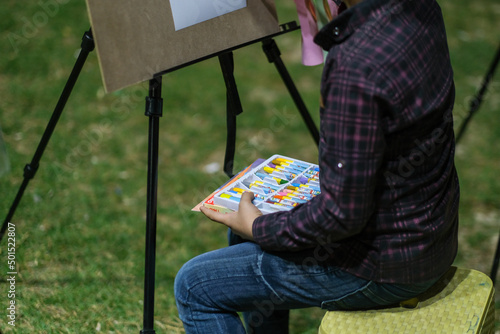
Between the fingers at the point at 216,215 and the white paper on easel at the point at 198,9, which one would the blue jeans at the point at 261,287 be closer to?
the fingers at the point at 216,215

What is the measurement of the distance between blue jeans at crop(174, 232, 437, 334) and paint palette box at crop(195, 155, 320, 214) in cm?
13

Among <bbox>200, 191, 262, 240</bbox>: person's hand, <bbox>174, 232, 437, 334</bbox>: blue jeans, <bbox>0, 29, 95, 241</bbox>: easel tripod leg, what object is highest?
<bbox>0, 29, 95, 241</bbox>: easel tripod leg

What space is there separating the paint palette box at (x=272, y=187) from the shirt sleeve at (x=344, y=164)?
17 centimetres

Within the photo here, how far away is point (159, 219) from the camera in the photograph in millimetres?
3049

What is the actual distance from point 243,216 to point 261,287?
0.19 m

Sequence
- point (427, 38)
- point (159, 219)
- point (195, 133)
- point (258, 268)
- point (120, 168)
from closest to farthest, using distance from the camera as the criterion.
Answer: point (427, 38)
point (258, 268)
point (159, 219)
point (120, 168)
point (195, 133)

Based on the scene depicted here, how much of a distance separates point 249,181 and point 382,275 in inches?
19.5

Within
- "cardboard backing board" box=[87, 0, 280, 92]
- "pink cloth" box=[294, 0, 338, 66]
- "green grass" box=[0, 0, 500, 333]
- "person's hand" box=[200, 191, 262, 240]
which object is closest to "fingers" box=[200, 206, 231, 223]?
"person's hand" box=[200, 191, 262, 240]

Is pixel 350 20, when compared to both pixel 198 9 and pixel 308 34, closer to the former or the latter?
pixel 198 9

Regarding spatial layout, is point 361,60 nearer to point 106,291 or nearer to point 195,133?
point 106,291

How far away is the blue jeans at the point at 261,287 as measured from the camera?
1.46 meters

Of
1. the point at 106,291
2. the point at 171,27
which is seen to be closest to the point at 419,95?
the point at 171,27

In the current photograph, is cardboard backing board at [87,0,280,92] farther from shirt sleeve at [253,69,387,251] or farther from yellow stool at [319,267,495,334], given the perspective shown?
yellow stool at [319,267,495,334]

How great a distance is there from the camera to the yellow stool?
1.48 meters
